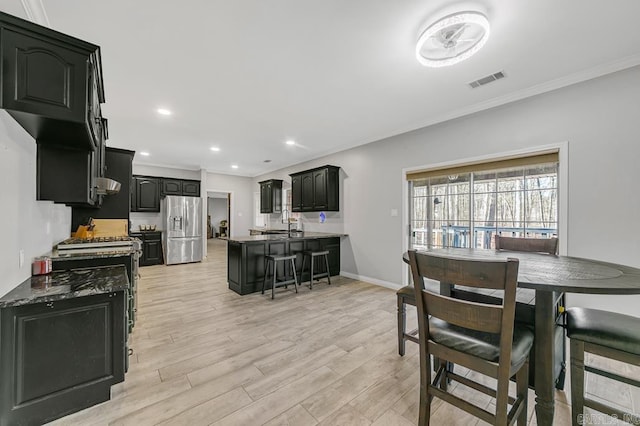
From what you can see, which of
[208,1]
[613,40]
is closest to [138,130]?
[208,1]

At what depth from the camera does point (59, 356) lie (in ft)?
5.25

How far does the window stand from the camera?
3.07 m

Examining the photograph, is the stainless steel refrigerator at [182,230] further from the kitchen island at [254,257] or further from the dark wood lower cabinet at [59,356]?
the dark wood lower cabinet at [59,356]

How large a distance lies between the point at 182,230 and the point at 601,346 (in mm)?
7359

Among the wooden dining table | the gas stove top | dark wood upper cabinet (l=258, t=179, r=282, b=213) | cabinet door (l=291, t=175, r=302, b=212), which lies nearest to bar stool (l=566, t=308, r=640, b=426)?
the wooden dining table

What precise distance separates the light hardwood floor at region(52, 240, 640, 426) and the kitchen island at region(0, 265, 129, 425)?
16cm

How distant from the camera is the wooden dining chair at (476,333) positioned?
3.69 ft

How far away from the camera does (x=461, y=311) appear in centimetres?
124

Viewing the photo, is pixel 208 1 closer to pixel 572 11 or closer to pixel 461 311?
pixel 461 311

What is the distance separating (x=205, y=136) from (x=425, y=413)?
501 centimetres

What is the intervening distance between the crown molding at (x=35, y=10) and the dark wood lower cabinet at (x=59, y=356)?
6.55 feet

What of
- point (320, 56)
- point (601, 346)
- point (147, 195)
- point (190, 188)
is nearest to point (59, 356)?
point (320, 56)

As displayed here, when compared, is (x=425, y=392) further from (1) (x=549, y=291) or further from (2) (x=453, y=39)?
(2) (x=453, y=39)

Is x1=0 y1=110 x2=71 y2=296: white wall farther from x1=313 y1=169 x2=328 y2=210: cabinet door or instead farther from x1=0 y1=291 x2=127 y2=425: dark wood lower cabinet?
x1=313 y1=169 x2=328 y2=210: cabinet door
